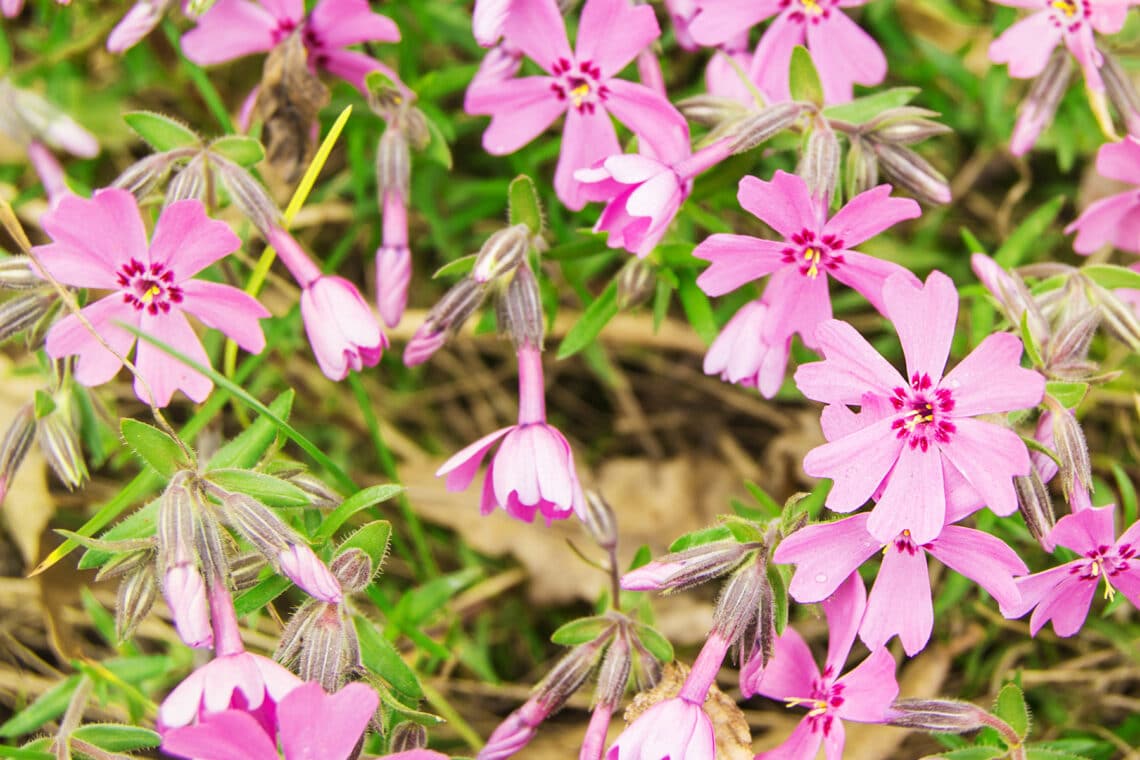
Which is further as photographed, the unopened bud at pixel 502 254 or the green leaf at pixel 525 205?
the green leaf at pixel 525 205

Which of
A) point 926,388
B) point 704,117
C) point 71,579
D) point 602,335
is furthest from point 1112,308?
point 71,579

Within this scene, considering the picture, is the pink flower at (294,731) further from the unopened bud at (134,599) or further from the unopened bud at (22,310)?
the unopened bud at (22,310)

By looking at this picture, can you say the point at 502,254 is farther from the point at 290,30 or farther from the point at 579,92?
the point at 290,30

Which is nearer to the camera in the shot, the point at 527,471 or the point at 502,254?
the point at 527,471

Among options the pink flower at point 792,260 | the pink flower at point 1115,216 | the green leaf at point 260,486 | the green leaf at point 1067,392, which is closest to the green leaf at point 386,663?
the green leaf at point 260,486

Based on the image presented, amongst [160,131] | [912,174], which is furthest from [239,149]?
[912,174]

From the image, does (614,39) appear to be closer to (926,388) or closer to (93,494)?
(926,388)
